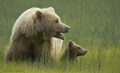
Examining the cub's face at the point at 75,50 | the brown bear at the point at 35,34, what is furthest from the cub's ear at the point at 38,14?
the cub's face at the point at 75,50

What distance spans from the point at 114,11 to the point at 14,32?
34.5 feet

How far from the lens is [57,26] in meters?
5.89

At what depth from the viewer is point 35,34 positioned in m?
5.77

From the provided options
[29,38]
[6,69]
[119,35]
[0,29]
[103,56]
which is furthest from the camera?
[119,35]

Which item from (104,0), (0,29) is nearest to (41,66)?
(0,29)

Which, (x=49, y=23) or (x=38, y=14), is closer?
(x=38, y=14)

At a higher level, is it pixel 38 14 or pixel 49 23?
pixel 38 14

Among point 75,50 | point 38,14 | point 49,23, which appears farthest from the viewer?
point 75,50

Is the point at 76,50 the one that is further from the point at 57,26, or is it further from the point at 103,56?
the point at 57,26

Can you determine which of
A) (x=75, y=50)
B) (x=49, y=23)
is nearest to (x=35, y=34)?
(x=49, y=23)

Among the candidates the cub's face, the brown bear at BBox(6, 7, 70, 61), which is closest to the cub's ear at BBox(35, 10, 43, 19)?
the brown bear at BBox(6, 7, 70, 61)

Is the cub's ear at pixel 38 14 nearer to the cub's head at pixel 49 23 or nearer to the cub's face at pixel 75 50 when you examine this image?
the cub's head at pixel 49 23

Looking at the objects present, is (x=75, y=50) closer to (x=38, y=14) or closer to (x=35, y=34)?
(x=35, y=34)

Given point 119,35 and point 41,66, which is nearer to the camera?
point 41,66
